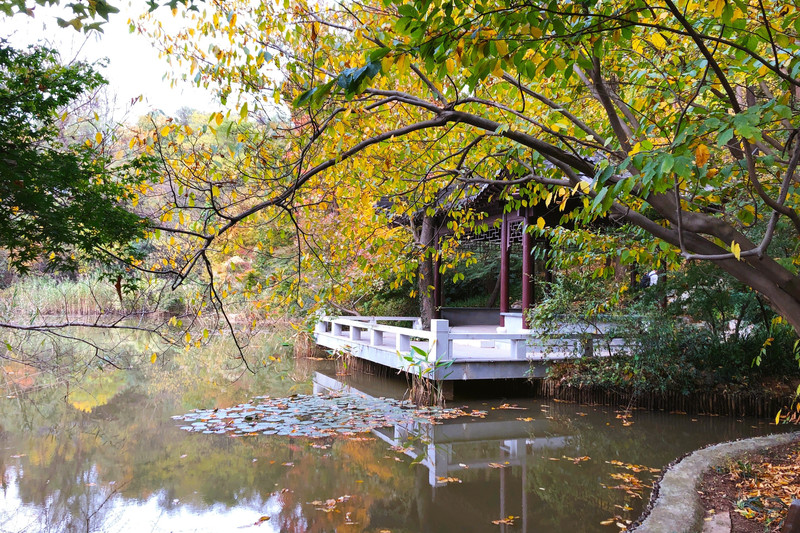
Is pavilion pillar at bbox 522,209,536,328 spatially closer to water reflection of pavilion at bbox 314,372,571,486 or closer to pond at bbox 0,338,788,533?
pond at bbox 0,338,788,533

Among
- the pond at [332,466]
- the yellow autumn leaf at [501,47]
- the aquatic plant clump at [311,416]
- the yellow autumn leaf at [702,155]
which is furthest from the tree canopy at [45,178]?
the aquatic plant clump at [311,416]

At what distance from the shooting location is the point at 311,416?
7.43 metres

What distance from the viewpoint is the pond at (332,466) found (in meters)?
4.36

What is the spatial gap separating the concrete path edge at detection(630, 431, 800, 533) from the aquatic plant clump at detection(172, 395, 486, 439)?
11.9ft

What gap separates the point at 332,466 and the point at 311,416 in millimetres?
1995

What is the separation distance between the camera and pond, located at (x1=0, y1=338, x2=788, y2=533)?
14.3 feet

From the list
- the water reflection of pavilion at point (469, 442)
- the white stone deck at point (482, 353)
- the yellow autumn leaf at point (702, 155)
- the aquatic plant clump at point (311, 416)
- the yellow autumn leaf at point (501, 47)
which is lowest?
the water reflection of pavilion at point (469, 442)

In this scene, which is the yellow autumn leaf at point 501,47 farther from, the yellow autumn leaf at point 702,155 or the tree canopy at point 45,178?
the tree canopy at point 45,178

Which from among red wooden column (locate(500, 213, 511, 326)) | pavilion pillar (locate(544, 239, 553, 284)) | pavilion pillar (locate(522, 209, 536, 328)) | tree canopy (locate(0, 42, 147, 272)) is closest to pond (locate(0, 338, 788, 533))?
pavilion pillar (locate(522, 209, 536, 328))

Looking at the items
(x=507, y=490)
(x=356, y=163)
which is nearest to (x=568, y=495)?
(x=507, y=490)

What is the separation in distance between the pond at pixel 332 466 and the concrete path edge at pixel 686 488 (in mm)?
708

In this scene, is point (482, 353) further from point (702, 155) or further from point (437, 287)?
point (702, 155)

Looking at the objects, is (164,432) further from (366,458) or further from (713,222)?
(713,222)

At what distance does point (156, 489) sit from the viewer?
4.88 m
